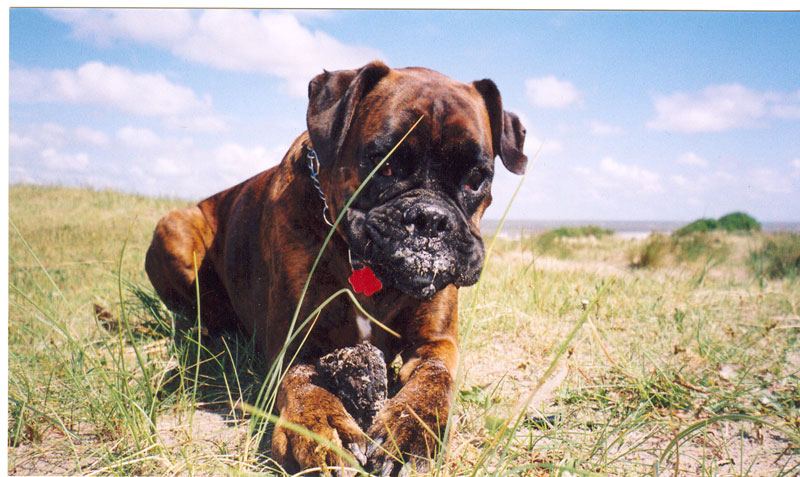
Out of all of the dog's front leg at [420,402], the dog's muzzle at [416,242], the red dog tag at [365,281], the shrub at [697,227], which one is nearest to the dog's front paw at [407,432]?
the dog's front leg at [420,402]

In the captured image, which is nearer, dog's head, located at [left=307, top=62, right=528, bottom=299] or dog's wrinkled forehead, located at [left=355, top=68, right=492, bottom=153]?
dog's head, located at [left=307, top=62, right=528, bottom=299]

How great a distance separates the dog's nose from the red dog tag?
1.29ft

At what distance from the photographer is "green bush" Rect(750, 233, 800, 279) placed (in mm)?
6050

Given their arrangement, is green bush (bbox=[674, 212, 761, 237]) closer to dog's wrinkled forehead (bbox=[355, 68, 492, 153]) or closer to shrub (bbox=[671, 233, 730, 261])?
shrub (bbox=[671, 233, 730, 261])

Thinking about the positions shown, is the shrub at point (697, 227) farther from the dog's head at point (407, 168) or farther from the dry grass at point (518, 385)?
the dog's head at point (407, 168)

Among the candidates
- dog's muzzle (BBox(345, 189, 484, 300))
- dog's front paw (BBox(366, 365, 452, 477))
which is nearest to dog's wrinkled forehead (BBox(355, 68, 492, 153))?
dog's muzzle (BBox(345, 189, 484, 300))

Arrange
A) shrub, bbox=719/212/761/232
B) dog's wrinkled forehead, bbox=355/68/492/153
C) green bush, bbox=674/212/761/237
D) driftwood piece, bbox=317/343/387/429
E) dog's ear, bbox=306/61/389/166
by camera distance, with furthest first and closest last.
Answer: shrub, bbox=719/212/761/232, green bush, bbox=674/212/761/237, dog's ear, bbox=306/61/389/166, dog's wrinkled forehead, bbox=355/68/492/153, driftwood piece, bbox=317/343/387/429

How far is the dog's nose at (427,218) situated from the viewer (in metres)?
1.88

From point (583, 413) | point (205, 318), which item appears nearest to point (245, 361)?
point (205, 318)

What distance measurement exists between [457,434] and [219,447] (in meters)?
0.85

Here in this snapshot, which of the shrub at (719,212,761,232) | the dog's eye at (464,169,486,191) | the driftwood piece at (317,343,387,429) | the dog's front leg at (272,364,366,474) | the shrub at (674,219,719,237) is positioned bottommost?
the dog's front leg at (272,364,366,474)

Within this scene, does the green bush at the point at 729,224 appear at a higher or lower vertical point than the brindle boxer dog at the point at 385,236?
higher

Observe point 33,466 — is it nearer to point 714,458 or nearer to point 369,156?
point 369,156

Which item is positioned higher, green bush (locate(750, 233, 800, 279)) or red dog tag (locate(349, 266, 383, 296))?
green bush (locate(750, 233, 800, 279))
